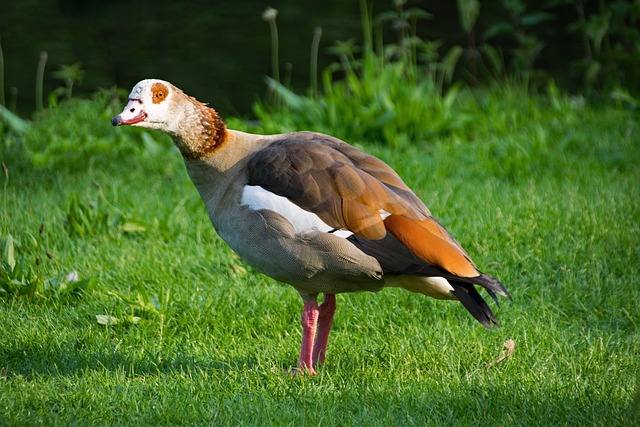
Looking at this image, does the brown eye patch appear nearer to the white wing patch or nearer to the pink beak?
the pink beak

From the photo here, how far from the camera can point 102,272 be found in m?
5.47

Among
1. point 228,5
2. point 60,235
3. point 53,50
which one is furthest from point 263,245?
point 228,5

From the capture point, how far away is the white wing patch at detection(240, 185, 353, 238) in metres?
4.18

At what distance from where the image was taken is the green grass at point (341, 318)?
3.94 meters

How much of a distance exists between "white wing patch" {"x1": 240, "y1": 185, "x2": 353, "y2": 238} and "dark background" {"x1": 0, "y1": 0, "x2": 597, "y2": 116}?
550cm

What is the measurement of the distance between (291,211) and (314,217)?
0.36ft

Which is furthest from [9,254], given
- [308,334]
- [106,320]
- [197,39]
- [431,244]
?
[197,39]

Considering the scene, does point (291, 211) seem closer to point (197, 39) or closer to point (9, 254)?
point (9, 254)

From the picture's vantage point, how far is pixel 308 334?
4.41m

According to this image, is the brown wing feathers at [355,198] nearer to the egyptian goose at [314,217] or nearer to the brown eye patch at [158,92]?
the egyptian goose at [314,217]

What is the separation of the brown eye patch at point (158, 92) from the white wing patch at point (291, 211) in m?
0.67

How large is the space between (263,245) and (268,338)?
2.62ft

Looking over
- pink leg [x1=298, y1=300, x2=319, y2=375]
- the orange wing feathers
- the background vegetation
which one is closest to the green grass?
the background vegetation

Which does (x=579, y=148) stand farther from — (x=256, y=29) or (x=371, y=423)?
(x=256, y=29)
